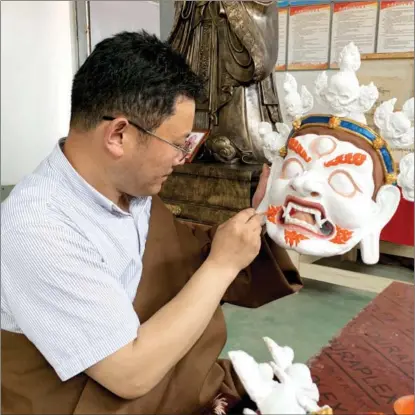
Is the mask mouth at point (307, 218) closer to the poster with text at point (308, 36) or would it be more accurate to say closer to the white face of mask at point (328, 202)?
the white face of mask at point (328, 202)

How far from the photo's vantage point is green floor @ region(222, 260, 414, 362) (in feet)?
6.35

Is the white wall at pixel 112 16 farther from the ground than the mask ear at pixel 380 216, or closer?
farther from the ground

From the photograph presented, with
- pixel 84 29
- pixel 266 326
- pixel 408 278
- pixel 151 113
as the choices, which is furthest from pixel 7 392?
pixel 408 278

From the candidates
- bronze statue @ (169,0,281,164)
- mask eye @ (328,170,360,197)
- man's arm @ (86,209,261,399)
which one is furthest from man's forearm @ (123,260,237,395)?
bronze statue @ (169,0,281,164)

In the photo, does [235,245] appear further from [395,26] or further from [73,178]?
[395,26]

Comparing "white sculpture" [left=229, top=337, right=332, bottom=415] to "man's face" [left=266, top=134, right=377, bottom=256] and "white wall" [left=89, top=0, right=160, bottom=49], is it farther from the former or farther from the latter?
"white wall" [left=89, top=0, right=160, bottom=49]

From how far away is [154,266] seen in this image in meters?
1.09

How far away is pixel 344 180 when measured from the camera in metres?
1.04

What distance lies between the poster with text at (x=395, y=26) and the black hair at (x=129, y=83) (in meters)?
1.93

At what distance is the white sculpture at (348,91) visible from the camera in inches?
40.2

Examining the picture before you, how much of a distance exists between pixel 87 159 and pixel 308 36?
217 cm

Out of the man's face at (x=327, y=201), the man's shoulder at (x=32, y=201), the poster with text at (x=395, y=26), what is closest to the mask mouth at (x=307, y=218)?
the man's face at (x=327, y=201)

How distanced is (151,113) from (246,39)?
1.32 meters

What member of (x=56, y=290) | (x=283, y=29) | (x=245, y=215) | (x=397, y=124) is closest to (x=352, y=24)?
(x=283, y=29)
